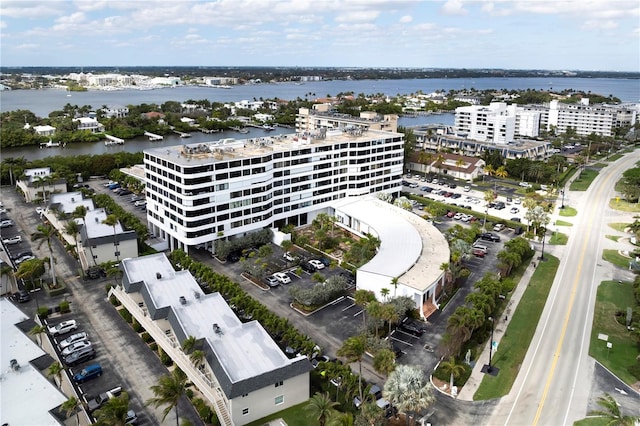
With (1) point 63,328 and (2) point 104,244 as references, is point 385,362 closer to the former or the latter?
(1) point 63,328

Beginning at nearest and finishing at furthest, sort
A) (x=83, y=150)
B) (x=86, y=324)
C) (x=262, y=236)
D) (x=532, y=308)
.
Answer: (x=86, y=324) < (x=532, y=308) < (x=262, y=236) < (x=83, y=150)

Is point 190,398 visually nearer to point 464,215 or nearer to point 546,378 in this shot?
point 546,378

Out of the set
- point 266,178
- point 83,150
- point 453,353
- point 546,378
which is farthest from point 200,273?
point 83,150

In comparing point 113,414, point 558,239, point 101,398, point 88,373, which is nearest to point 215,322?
point 101,398

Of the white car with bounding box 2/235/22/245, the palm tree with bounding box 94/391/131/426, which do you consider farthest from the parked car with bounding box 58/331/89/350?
the white car with bounding box 2/235/22/245

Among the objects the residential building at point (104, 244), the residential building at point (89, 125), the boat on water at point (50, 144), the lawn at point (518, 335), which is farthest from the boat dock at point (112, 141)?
the lawn at point (518, 335)

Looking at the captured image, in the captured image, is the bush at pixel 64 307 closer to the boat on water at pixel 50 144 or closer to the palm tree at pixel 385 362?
the palm tree at pixel 385 362

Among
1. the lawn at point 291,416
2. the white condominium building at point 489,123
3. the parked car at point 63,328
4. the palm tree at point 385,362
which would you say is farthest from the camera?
the white condominium building at point 489,123
